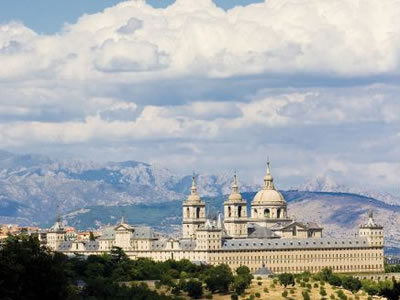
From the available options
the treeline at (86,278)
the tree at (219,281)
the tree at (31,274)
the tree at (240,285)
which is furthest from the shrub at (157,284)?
the tree at (31,274)

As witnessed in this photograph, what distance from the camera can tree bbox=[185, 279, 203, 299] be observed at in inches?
7234

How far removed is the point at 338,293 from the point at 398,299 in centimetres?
9257

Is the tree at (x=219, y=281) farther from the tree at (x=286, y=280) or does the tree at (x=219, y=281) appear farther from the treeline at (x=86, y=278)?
the tree at (x=286, y=280)

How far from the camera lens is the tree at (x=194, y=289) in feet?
603

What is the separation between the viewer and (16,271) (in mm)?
97062

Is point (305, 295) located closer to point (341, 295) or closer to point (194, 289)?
point (341, 295)

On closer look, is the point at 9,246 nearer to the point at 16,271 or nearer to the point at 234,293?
the point at 16,271

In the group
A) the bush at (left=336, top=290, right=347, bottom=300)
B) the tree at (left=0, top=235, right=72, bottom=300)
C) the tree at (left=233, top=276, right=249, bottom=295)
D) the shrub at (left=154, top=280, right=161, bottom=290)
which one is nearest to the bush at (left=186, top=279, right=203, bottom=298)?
the shrub at (left=154, top=280, right=161, bottom=290)

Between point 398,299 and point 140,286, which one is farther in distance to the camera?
point 140,286

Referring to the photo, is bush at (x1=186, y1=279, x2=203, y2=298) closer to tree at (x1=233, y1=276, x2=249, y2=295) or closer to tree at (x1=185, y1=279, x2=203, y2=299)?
tree at (x1=185, y1=279, x2=203, y2=299)

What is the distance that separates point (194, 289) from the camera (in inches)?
7234

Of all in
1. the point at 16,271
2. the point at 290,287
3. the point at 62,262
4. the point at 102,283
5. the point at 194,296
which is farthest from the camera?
the point at 290,287

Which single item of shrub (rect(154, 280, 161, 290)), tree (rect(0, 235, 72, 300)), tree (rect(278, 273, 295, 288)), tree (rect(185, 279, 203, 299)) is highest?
tree (rect(278, 273, 295, 288))

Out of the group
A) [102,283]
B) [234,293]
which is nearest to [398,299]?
[102,283]
